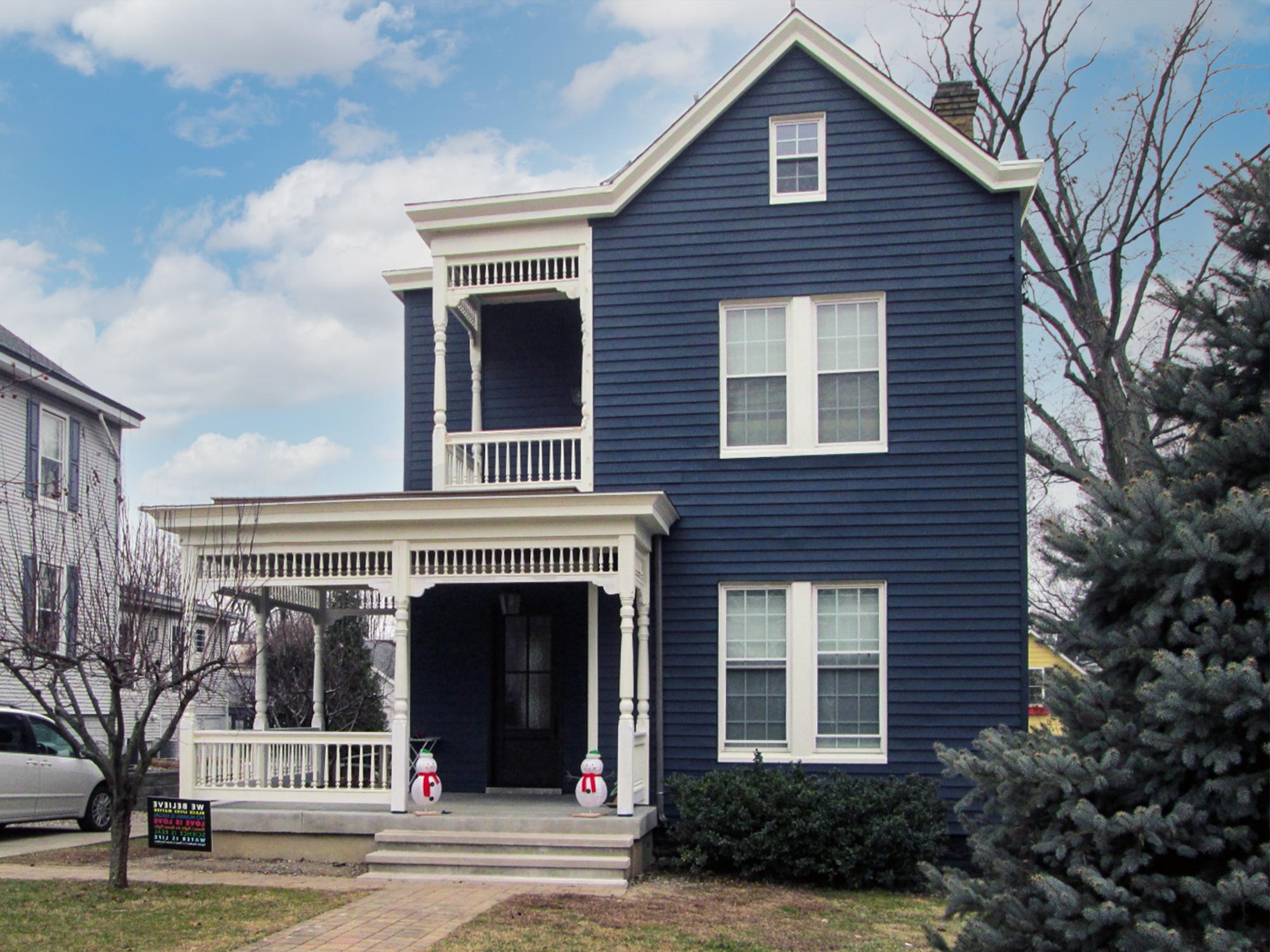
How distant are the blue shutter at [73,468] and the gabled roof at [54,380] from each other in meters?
0.55

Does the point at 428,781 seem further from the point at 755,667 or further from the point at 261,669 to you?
the point at 755,667

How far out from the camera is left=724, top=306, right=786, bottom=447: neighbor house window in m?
14.0

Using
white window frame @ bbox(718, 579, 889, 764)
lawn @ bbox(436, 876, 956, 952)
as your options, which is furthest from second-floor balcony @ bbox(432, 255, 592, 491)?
lawn @ bbox(436, 876, 956, 952)

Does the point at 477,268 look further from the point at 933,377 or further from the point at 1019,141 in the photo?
the point at 1019,141

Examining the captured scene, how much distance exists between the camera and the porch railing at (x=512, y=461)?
1421cm

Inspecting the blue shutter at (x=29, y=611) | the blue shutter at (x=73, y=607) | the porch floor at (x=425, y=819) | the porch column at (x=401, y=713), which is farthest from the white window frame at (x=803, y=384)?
the blue shutter at (x=29, y=611)

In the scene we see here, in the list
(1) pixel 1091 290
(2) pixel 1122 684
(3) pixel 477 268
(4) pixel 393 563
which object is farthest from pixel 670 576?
(1) pixel 1091 290

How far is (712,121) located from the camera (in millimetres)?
14438

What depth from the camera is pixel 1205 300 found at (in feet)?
17.7

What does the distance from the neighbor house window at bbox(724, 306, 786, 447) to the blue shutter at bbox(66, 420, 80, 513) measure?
605 inches

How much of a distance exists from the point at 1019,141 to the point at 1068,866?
69.7 feet

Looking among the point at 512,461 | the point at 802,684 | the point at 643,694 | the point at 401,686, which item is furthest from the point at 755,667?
the point at 512,461

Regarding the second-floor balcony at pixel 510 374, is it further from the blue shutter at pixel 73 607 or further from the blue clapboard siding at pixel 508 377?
the blue shutter at pixel 73 607

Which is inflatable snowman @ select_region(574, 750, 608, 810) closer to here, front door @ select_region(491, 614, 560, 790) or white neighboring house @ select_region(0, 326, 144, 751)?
front door @ select_region(491, 614, 560, 790)
